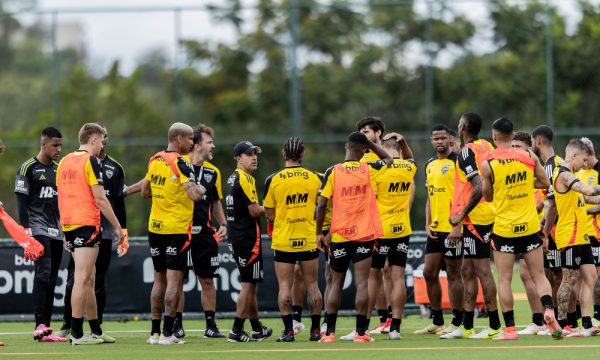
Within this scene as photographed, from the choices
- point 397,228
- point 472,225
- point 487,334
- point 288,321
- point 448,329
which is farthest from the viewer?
point 448,329

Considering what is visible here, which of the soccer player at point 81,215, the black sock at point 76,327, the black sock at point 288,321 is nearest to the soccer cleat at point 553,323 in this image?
Result: the black sock at point 288,321

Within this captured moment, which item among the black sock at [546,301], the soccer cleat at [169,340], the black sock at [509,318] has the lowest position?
the soccer cleat at [169,340]

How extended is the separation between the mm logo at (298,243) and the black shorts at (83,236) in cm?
210

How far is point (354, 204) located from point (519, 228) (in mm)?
1731

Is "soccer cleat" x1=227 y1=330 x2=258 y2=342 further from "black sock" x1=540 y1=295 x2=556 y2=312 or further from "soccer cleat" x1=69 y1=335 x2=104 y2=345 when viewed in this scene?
"black sock" x1=540 y1=295 x2=556 y2=312

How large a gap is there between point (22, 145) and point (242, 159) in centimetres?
1617

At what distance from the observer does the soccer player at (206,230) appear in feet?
43.5

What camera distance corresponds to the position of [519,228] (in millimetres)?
11734

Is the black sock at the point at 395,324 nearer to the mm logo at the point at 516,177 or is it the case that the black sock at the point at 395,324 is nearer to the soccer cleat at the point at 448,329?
the soccer cleat at the point at 448,329

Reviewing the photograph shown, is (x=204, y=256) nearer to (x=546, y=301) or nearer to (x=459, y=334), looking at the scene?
(x=459, y=334)

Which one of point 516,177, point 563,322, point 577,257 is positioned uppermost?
point 516,177

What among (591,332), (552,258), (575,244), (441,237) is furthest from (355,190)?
(591,332)

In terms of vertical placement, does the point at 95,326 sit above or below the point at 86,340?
above

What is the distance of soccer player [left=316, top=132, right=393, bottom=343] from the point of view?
477 inches
